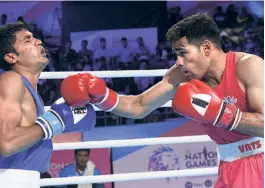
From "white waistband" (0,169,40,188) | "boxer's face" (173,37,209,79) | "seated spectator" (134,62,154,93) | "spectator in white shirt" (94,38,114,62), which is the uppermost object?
"boxer's face" (173,37,209,79)

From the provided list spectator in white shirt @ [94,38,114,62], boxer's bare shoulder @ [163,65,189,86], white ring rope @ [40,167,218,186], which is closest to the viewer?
boxer's bare shoulder @ [163,65,189,86]

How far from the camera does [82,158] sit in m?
4.90

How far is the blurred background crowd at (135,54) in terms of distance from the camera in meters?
5.81

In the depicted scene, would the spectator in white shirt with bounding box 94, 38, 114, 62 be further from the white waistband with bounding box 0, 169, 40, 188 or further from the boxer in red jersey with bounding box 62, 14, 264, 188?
the white waistband with bounding box 0, 169, 40, 188

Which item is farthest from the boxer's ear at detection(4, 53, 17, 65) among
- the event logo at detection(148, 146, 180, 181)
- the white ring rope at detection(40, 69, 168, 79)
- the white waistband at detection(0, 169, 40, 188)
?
the event logo at detection(148, 146, 180, 181)

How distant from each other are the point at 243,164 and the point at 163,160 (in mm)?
3596

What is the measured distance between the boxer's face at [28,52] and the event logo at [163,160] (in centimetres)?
356

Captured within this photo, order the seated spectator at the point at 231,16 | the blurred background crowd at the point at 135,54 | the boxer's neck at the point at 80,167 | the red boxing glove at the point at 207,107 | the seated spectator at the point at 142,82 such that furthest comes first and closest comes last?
1. the seated spectator at the point at 231,16
2. the seated spectator at the point at 142,82
3. the blurred background crowd at the point at 135,54
4. the boxer's neck at the point at 80,167
5. the red boxing glove at the point at 207,107

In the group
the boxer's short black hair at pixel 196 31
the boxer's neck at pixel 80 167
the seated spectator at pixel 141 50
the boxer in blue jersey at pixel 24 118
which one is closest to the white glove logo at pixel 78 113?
the boxer in blue jersey at pixel 24 118

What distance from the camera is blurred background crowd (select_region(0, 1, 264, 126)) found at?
581 centimetres

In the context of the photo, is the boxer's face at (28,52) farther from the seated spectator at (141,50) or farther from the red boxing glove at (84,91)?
the seated spectator at (141,50)

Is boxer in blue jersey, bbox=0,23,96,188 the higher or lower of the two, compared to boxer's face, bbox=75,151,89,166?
higher

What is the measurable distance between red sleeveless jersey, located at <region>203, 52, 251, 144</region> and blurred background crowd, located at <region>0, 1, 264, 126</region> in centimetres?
339

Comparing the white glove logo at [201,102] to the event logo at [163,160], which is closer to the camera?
the white glove logo at [201,102]
